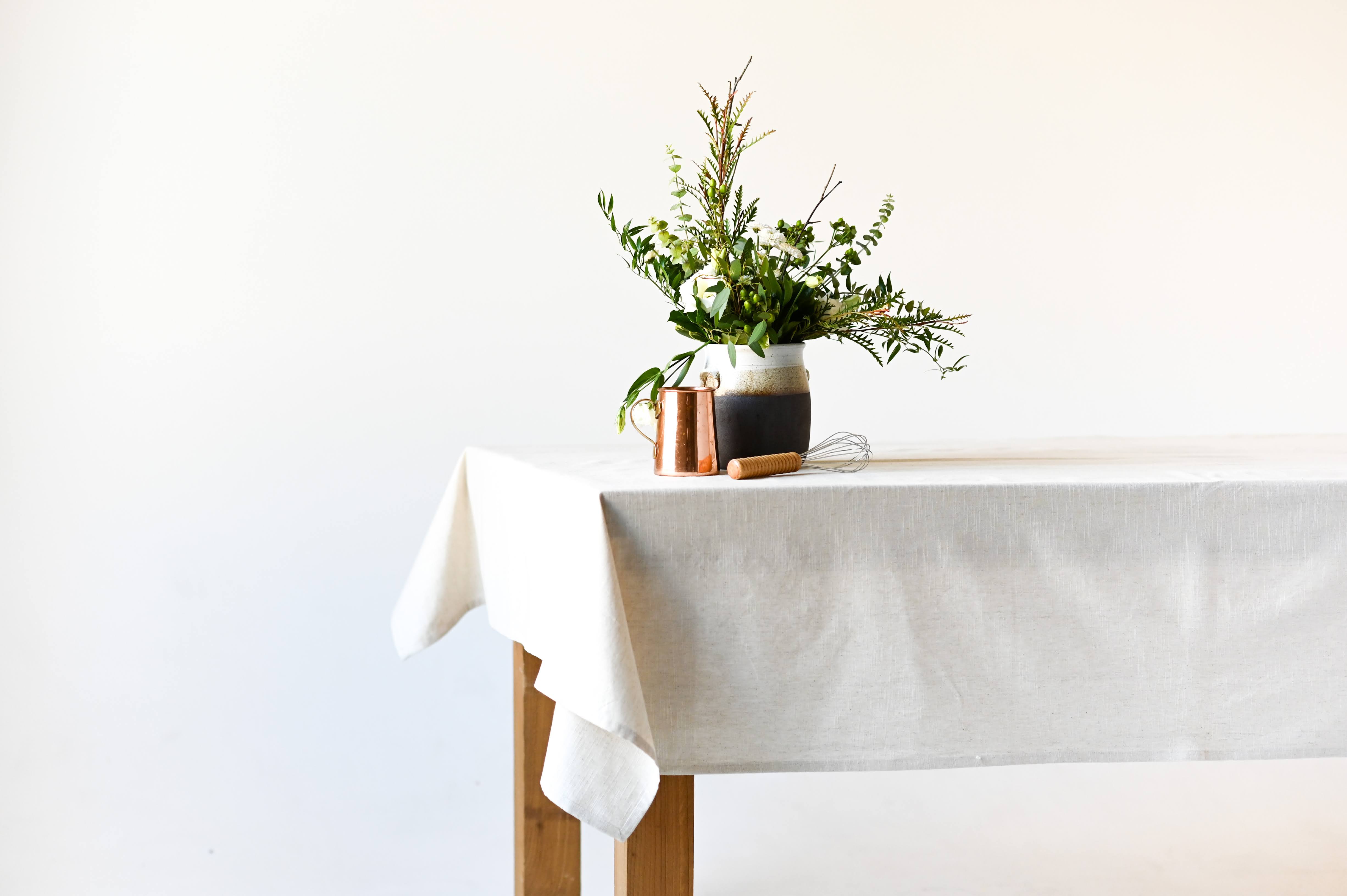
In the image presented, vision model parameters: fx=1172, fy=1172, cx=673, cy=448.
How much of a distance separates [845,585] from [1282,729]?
1.63 feet

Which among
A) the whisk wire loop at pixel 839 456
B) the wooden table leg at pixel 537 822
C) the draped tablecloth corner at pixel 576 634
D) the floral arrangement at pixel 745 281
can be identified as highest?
the floral arrangement at pixel 745 281

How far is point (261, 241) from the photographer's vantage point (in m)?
2.63

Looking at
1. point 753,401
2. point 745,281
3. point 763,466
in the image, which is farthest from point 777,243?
point 763,466

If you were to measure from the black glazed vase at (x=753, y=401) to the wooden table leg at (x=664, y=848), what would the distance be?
1.25ft

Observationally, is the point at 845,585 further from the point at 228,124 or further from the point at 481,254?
the point at 228,124

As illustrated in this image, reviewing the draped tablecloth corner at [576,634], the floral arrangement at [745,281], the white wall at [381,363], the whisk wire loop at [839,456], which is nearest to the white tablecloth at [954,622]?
the draped tablecloth corner at [576,634]

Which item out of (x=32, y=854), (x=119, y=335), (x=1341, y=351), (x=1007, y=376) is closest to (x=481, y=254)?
(x=119, y=335)

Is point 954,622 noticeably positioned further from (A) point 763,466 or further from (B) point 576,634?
(B) point 576,634

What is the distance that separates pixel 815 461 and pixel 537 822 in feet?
2.39

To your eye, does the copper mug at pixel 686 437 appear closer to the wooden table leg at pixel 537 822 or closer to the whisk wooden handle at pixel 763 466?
the whisk wooden handle at pixel 763 466

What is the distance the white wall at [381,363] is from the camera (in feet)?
8.29

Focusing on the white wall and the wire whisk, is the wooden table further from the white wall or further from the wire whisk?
the white wall

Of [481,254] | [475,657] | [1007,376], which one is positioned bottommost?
[475,657]

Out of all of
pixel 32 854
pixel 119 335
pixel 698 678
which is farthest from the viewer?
pixel 119 335
